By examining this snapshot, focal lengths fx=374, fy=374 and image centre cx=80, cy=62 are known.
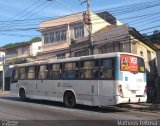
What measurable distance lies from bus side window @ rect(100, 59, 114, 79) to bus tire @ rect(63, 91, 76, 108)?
111 inches

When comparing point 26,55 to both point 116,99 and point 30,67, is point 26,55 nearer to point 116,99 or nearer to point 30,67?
point 30,67

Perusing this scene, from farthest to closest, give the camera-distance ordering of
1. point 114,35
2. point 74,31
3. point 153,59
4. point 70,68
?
point 74,31 < point 153,59 < point 114,35 < point 70,68

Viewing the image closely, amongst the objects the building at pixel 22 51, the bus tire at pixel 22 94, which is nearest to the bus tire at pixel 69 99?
the bus tire at pixel 22 94

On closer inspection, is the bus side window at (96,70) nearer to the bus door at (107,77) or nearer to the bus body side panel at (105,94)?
the bus door at (107,77)

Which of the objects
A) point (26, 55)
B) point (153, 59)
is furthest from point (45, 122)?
point (26, 55)

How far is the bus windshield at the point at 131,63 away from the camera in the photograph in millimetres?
18094

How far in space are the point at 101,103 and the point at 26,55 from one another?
150ft

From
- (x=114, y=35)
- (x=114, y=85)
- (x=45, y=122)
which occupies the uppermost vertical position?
(x=114, y=35)

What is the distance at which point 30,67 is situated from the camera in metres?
24.6

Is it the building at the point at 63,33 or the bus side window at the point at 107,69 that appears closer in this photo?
the bus side window at the point at 107,69

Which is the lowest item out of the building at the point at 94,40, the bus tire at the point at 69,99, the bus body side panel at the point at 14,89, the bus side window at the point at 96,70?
the bus tire at the point at 69,99

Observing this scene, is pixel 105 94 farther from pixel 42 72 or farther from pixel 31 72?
pixel 31 72

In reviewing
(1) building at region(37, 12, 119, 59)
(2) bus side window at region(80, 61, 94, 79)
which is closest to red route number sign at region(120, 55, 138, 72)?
(2) bus side window at region(80, 61, 94, 79)

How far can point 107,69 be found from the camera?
18.3 meters
